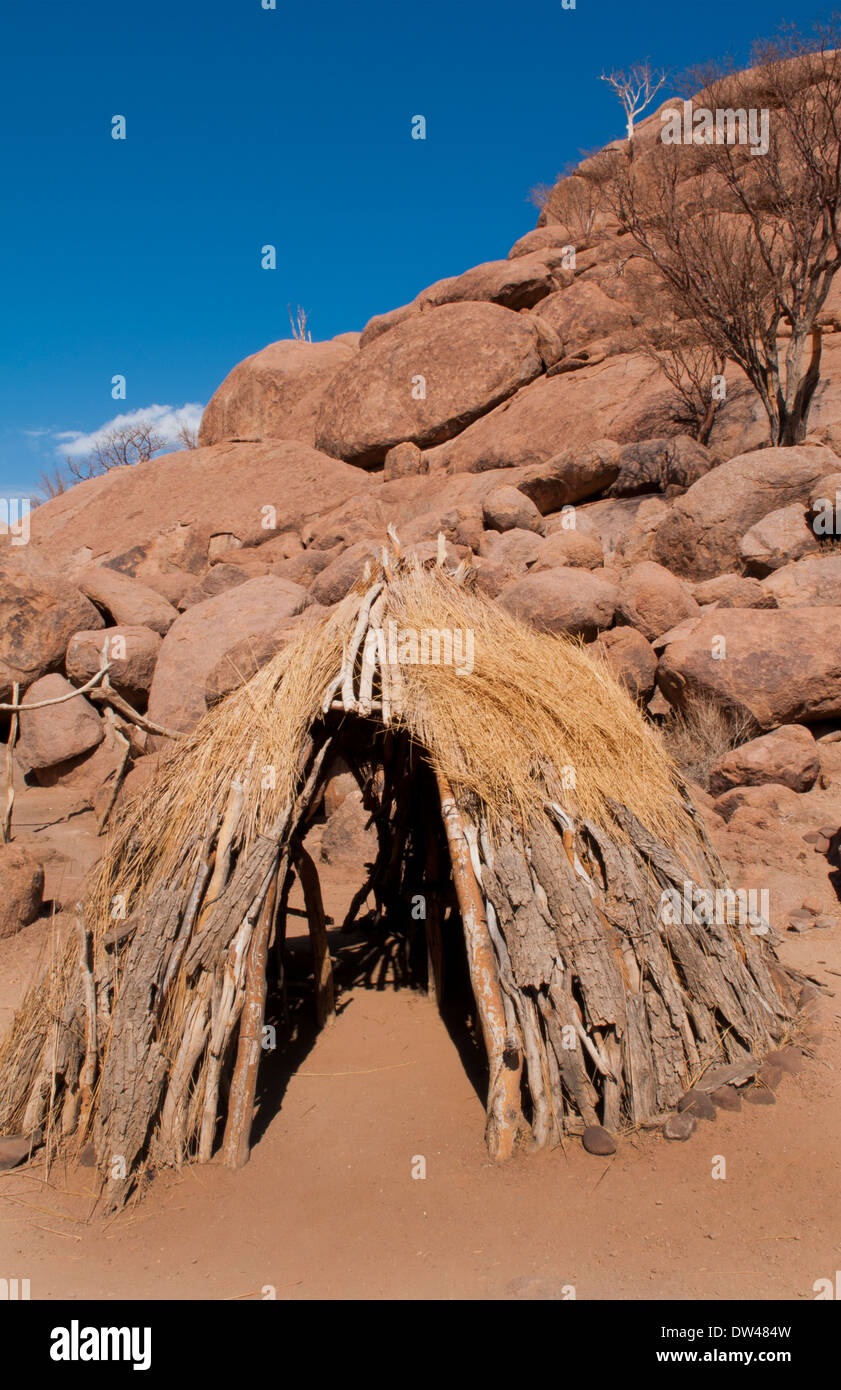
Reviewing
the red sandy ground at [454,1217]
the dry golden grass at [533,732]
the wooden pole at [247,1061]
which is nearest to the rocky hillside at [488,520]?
the dry golden grass at [533,732]

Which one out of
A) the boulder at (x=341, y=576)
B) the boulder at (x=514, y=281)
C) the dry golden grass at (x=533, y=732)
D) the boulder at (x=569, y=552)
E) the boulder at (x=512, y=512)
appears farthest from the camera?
the boulder at (x=514, y=281)

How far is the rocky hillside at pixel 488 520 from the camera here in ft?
28.6

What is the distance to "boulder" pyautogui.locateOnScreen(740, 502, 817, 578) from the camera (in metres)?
9.61

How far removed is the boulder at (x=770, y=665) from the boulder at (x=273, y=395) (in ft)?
42.9

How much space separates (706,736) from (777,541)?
287 centimetres

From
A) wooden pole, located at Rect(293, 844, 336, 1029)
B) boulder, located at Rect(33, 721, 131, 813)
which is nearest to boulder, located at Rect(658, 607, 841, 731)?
wooden pole, located at Rect(293, 844, 336, 1029)

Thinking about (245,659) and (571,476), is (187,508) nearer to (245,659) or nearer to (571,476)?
(571,476)

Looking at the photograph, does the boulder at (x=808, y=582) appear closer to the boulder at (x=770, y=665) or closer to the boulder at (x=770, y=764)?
the boulder at (x=770, y=665)

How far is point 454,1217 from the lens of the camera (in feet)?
11.6

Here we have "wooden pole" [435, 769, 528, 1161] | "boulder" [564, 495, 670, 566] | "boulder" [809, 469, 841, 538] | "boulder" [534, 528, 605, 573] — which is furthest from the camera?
"boulder" [564, 495, 670, 566]

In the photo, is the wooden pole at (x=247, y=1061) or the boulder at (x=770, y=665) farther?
the boulder at (x=770, y=665)

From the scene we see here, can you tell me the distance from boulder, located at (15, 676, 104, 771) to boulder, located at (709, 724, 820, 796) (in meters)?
7.50

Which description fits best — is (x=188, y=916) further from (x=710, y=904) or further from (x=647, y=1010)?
(x=710, y=904)

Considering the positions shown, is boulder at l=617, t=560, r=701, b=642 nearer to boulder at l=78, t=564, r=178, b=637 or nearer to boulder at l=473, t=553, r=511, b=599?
boulder at l=473, t=553, r=511, b=599
